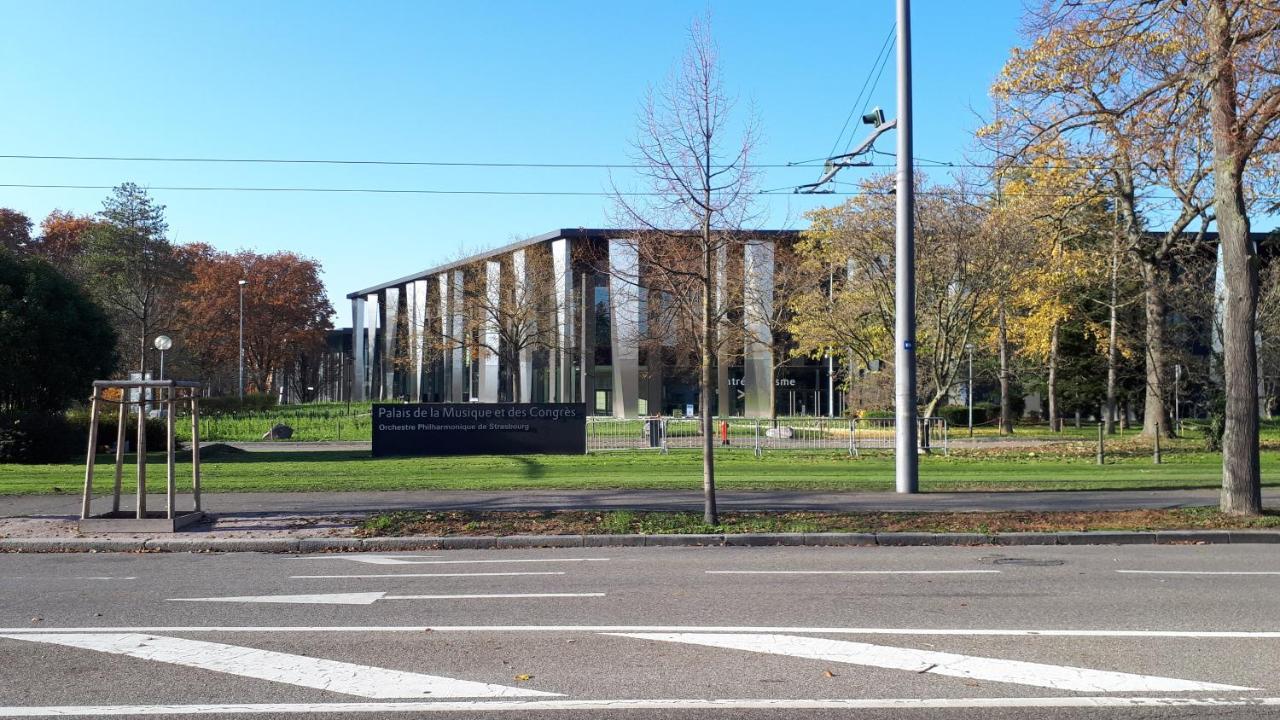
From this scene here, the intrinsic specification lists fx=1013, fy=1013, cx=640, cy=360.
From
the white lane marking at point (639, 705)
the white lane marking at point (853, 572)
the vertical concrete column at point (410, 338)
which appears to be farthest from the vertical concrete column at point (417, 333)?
the white lane marking at point (639, 705)

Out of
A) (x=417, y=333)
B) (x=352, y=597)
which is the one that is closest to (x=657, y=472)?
(x=352, y=597)

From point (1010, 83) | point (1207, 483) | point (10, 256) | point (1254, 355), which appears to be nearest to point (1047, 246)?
point (1010, 83)

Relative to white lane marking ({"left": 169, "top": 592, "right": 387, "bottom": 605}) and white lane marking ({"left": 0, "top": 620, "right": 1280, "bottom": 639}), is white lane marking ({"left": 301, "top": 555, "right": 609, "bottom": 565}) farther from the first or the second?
white lane marking ({"left": 0, "top": 620, "right": 1280, "bottom": 639})

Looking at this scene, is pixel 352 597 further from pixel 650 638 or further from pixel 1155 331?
pixel 1155 331

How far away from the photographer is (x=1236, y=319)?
13836 millimetres

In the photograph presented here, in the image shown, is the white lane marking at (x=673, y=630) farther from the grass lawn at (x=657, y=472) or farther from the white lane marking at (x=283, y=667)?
the grass lawn at (x=657, y=472)

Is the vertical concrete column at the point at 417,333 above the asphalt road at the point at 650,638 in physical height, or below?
above

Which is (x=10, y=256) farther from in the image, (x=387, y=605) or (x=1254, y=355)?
(x=1254, y=355)

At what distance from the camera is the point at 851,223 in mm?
31953

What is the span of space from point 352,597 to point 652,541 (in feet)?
15.6

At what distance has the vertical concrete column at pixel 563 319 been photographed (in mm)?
52144

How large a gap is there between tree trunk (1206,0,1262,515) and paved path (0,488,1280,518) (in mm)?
1819

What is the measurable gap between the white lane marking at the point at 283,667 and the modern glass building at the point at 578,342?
3092cm

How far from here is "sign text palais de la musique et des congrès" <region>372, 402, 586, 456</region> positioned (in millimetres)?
28281
